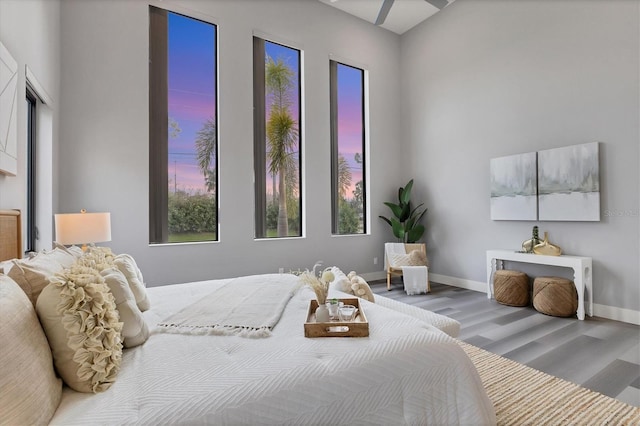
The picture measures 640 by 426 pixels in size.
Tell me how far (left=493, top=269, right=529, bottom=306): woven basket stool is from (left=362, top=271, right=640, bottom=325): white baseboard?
564 mm

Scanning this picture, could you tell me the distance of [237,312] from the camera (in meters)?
1.66

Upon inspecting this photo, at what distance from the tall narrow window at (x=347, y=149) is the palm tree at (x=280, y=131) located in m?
0.80

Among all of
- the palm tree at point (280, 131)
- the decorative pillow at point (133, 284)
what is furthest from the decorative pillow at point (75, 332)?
the palm tree at point (280, 131)

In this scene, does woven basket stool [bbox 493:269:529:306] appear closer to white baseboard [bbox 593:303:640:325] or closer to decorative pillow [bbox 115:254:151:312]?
white baseboard [bbox 593:303:640:325]

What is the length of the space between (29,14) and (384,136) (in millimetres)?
4587

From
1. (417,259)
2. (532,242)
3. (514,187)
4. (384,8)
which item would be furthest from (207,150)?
(532,242)

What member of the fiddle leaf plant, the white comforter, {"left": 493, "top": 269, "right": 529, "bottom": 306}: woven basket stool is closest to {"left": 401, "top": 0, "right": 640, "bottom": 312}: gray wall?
the fiddle leaf plant

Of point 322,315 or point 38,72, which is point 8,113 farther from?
point 322,315

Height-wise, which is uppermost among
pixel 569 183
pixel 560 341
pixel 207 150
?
pixel 207 150

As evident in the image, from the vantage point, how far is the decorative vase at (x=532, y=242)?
3709 millimetres

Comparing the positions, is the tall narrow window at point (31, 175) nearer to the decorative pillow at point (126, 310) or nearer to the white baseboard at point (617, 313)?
the decorative pillow at point (126, 310)

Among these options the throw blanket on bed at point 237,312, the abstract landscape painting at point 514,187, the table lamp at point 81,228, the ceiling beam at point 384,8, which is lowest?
the throw blanket on bed at point 237,312

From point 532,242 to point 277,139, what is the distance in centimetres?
362

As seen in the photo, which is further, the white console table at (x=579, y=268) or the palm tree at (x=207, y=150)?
the palm tree at (x=207, y=150)
